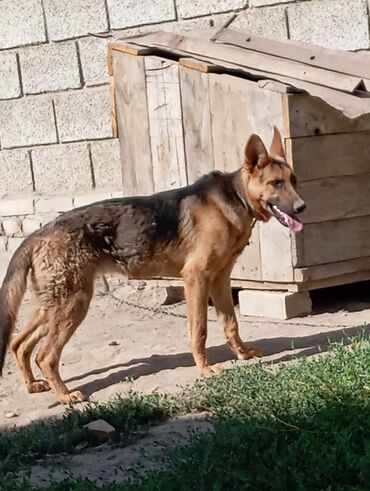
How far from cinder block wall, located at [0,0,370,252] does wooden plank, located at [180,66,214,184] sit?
1150 mm

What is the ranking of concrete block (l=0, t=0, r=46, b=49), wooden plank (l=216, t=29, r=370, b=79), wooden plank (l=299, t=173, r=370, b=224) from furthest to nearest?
concrete block (l=0, t=0, r=46, b=49), wooden plank (l=216, t=29, r=370, b=79), wooden plank (l=299, t=173, r=370, b=224)

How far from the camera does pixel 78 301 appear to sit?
6.57 metres

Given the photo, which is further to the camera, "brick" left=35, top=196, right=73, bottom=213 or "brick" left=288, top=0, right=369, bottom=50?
"brick" left=35, top=196, right=73, bottom=213

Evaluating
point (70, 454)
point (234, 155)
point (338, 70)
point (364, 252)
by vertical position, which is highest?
point (338, 70)

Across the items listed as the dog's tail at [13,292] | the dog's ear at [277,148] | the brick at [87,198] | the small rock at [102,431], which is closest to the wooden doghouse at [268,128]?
the dog's ear at [277,148]

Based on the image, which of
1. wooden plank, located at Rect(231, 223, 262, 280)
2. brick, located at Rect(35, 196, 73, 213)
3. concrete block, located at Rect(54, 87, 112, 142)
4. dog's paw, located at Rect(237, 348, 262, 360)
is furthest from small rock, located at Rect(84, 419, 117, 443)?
concrete block, located at Rect(54, 87, 112, 142)

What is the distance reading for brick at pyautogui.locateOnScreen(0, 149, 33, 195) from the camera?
10336 millimetres

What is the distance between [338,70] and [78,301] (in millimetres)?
2688

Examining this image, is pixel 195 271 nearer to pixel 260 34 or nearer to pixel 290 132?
pixel 290 132

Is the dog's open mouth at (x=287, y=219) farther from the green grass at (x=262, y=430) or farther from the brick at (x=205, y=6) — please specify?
the brick at (x=205, y=6)

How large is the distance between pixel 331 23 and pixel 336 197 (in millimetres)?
1484

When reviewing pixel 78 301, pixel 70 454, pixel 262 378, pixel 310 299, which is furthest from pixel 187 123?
pixel 70 454

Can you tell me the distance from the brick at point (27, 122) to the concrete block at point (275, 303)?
2893 millimetres

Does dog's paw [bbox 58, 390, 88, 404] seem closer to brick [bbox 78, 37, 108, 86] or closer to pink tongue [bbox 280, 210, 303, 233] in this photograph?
pink tongue [bbox 280, 210, 303, 233]
